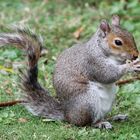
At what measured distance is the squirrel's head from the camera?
177 inches

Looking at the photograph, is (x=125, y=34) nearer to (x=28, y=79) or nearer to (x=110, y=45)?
(x=110, y=45)

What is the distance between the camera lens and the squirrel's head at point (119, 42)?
4.48m

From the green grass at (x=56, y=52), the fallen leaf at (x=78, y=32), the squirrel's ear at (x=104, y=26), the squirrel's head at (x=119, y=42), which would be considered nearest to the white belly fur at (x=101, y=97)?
the green grass at (x=56, y=52)

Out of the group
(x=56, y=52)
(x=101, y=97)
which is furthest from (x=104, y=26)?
(x=56, y=52)

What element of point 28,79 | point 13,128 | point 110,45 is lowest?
point 13,128

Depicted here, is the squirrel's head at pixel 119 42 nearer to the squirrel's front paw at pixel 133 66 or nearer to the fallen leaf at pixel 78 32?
the squirrel's front paw at pixel 133 66

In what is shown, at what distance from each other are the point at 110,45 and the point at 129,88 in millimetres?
1038

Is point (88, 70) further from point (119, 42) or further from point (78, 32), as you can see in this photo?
point (78, 32)

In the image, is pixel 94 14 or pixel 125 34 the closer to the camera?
pixel 125 34

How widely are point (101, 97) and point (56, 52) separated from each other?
2.10m

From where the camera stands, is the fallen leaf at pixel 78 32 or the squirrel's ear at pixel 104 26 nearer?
the squirrel's ear at pixel 104 26

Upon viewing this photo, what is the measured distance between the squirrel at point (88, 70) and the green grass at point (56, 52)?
5.3 inches

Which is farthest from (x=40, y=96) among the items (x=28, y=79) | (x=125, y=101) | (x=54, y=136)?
(x=125, y=101)

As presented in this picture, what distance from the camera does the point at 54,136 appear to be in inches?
172
